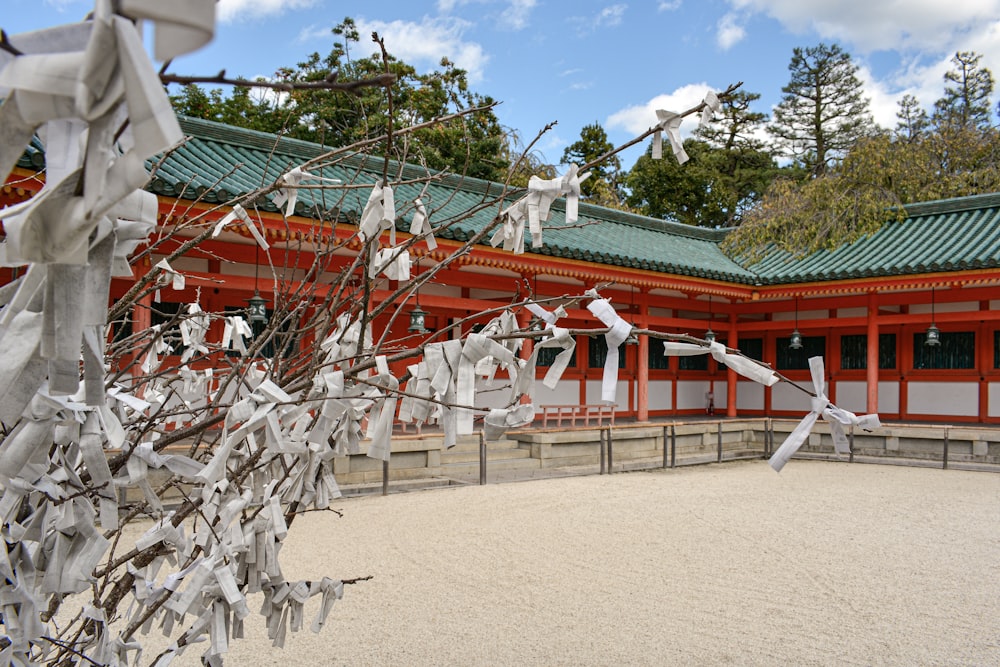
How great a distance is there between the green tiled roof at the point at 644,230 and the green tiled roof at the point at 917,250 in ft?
0.06

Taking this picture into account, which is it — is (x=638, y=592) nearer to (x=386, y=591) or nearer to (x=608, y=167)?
(x=386, y=591)

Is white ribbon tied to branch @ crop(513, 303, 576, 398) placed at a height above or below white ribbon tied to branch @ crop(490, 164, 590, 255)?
below

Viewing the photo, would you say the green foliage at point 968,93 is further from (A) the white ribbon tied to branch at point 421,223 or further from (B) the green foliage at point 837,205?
A: (A) the white ribbon tied to branch at point 421,223

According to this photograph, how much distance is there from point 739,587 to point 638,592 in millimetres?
720

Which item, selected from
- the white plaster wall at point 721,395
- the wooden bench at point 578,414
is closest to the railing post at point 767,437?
the white plaster wall at point 721,395

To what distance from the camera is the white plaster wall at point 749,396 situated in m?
14.8

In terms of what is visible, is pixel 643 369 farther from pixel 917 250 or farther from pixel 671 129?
pixel 671 129

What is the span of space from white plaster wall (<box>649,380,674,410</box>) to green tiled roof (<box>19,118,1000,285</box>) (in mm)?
2364

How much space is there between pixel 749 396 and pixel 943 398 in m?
3.41

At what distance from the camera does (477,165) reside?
1742 cm

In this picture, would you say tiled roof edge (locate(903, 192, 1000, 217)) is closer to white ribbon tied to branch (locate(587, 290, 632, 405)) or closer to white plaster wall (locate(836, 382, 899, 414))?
white plaster wall (locate(836, 382, 899, 414))

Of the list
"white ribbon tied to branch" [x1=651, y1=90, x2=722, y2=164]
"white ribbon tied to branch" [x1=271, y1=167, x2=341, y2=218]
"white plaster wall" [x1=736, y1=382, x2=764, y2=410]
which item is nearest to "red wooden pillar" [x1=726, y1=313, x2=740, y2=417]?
"white plaster wall" [x1=736, y1=382, x2=764, y2=410]

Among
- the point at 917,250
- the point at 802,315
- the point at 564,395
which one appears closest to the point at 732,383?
the point at 802,315

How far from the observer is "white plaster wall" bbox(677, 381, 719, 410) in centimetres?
1456
